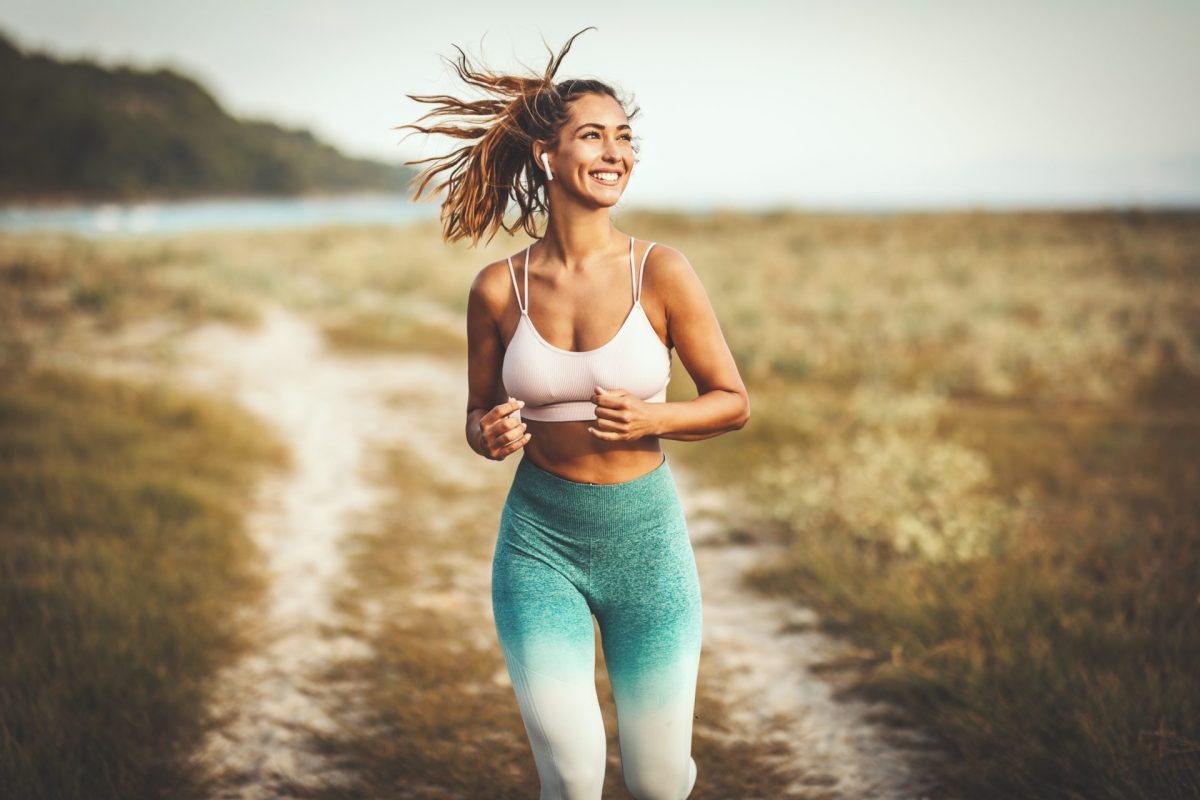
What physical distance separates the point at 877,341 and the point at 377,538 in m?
9.88

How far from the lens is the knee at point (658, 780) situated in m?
2.00

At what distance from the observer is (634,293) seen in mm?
1948

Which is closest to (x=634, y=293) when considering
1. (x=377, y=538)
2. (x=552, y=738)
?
(x=552, y=738)

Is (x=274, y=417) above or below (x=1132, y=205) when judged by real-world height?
below

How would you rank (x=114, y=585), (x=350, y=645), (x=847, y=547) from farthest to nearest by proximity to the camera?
(x=847, y=547) → (x=350, y=645) → (x=114, y=585)

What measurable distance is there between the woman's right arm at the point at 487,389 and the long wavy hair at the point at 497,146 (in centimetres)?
37

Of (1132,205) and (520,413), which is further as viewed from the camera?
(1132,205)

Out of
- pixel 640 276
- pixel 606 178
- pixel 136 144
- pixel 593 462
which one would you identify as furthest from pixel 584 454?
pixel 136 144

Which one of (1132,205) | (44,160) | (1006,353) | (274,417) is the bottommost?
(274,417)

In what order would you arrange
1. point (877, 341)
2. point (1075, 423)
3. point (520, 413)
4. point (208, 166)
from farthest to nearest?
point (208, 166), point (877, 341), point (1075, 423), point (520, 413)

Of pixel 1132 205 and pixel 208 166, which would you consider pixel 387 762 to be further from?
pixel 208 166

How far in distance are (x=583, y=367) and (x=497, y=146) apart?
86 centimetres

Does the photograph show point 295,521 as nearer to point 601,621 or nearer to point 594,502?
point 601,621

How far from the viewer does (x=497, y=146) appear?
234 centimetres
